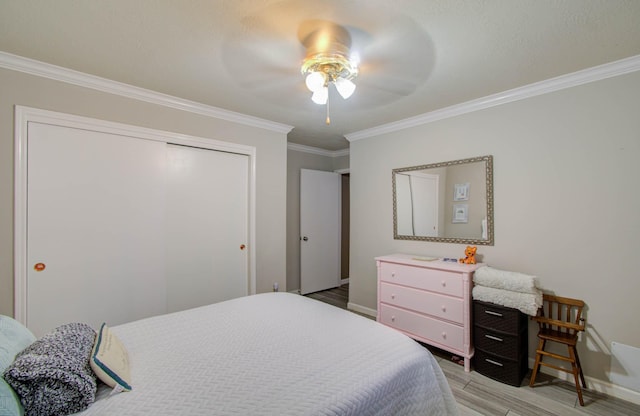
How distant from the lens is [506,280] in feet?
7.46

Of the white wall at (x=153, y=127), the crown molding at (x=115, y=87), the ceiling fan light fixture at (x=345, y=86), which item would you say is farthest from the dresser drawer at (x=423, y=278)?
the crown molding at (x=115, y=87)

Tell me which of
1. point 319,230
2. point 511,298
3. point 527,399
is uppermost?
point 319,230

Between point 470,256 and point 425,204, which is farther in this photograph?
point 425,204

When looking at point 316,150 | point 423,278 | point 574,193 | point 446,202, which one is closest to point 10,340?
point 423,278

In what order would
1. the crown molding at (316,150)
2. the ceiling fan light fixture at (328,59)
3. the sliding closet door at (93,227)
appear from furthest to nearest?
the crown molding at (316,150)
the sliding closet door at (93,227)
the ceiling fan light fixture at (328,59)

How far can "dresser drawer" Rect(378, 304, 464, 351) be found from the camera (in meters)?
2.54

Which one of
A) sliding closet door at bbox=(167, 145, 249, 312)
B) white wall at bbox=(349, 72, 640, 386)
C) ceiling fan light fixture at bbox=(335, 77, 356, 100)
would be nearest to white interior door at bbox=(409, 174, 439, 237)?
white wall at bbox=(349, 72, 640, 386)

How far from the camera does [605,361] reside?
2.12 m

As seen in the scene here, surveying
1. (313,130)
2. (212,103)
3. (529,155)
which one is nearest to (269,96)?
(212,103)

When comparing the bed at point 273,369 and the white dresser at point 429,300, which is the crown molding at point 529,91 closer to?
the white dresser at point 429,300

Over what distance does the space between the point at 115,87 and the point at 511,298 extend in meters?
3.73

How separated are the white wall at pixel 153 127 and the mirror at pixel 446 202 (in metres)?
1.52

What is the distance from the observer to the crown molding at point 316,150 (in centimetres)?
449

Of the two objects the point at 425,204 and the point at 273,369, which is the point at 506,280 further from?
the point at 273,369
